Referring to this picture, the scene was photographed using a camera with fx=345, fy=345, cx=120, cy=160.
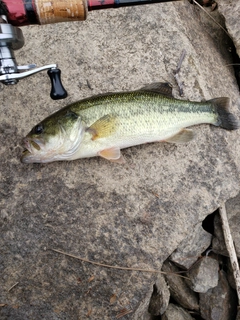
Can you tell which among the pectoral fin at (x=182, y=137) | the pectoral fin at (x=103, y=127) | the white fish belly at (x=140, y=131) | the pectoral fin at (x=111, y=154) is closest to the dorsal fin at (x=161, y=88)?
the white fish belly at (x=140, y=131)

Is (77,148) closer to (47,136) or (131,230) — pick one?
(47,136)

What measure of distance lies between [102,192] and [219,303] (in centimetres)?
195

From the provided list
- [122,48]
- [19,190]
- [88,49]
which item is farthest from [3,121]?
[122,48]

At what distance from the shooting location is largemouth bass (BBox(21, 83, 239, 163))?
11.2 feet

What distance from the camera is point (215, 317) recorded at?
4.02 metres

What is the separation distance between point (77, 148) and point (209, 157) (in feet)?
4.82

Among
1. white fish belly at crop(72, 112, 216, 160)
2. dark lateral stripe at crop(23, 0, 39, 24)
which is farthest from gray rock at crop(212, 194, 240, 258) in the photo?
dark lateral stripe at crop(23, 0, 39, 24)

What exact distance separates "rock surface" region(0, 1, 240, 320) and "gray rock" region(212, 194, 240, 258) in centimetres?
47

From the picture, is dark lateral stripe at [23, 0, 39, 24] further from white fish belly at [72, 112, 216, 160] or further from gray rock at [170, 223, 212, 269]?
gray rock at [170, 223, 212, 269]

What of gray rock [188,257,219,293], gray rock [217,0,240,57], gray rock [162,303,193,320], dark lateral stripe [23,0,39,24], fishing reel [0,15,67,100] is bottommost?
gray rock [162,303,193,320]

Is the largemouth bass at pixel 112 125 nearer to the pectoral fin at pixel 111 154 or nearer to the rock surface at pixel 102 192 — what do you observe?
the pectoral fin at pixel 111 154

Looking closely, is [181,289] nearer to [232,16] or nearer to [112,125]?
[112,125]

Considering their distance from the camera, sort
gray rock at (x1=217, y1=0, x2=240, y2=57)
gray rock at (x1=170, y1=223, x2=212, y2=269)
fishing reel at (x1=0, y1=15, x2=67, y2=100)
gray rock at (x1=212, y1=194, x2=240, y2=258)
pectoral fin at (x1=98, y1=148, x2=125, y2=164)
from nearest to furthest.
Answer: fishing reel at (x1=0, y1=15, x2=67, y2=100)
pectoral fin at (x1=98, y1=148, x2=125, y2=164)
gray rock at (x1=170, y1=223, x2=212, y2=269)
gray rock at (x1=212, y1=194, x2=240, y2=258)
gray rock at (x1=217, y1=0, x2=240, y2=57)

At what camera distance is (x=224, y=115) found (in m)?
3.78
